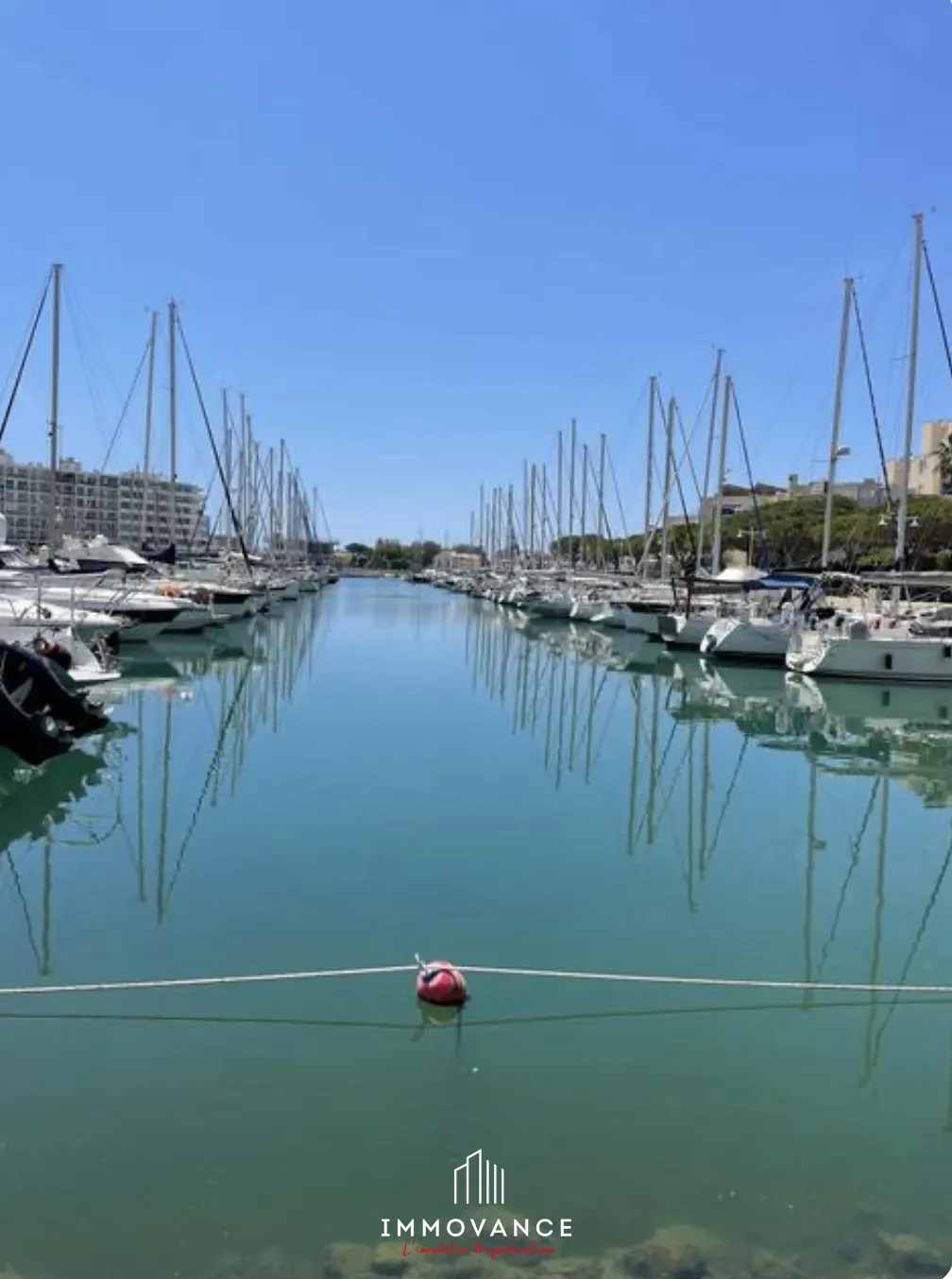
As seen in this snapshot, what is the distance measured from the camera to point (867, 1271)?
502 centimetres

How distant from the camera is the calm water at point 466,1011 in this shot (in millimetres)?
5570

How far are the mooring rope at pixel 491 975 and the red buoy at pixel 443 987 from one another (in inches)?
4.3

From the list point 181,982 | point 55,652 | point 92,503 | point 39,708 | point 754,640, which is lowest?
point 181,982

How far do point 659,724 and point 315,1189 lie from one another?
17.6 m

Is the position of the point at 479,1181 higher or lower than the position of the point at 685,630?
lower

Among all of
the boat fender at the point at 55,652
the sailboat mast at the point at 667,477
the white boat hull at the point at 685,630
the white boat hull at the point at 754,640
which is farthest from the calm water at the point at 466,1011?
the sailboat mast at the point at 667,477

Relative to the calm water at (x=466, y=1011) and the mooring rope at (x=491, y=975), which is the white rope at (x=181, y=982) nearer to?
the mooring rope at (x=491, y=975)

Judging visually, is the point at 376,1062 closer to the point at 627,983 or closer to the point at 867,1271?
the point at 627,983

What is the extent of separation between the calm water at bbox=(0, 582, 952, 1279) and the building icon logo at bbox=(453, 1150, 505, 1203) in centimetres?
9

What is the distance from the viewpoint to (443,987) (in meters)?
7.59

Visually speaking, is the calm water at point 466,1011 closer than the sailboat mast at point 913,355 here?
Yes

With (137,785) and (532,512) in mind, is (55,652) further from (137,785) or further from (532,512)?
(532,512)

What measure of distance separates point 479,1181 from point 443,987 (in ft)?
6.28

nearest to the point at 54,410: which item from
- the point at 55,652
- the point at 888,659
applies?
the point at 55,652
